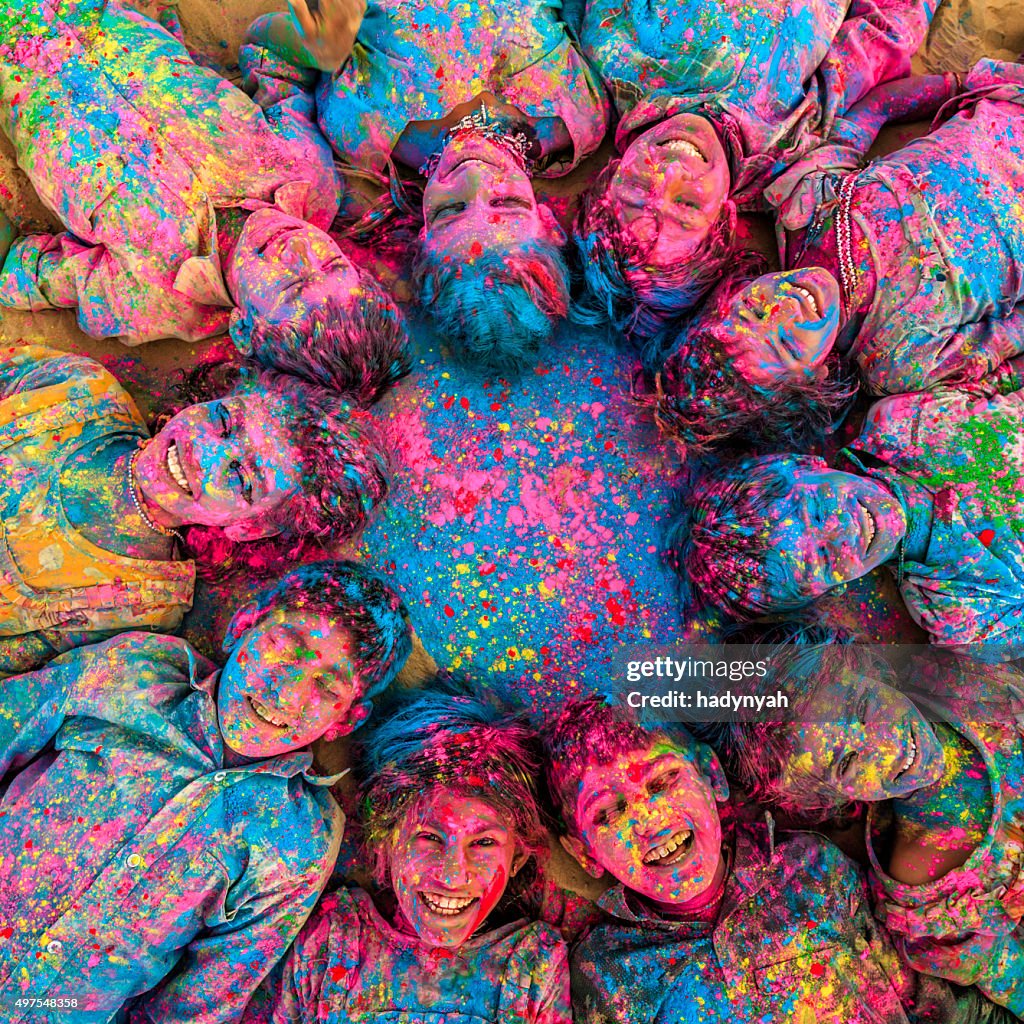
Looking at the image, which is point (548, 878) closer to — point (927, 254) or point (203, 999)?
point (203, 999)

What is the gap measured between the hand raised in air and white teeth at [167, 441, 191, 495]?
1072mm

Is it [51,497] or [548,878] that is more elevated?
[51,497]

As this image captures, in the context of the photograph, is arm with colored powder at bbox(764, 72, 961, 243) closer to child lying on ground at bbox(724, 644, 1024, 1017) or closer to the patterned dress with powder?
child lying on ground at bbox(724, 644, 1024, 1017)

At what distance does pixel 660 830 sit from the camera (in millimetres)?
1922

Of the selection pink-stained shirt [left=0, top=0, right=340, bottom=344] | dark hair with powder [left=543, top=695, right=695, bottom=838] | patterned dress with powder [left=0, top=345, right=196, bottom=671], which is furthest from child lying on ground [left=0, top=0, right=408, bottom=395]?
dark hair with powder [left=543, top=695, right=695, bottom=838]

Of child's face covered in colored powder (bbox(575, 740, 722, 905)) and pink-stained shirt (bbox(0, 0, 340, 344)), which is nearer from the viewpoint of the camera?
child's face covered in colored powder (bbox(575, 740, 722, 905))

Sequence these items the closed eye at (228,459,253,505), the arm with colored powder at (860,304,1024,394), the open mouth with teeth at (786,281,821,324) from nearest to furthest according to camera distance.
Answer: the open mouth with teeth at (786,281,821,324) → the closed eye at (228,459,253,505) → the arm with colored powder at (860,304,1024,394)

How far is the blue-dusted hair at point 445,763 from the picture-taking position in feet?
6.68

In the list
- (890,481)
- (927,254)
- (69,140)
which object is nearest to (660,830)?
(890,481)

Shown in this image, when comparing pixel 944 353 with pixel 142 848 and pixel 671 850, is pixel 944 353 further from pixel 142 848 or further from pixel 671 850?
pixel 142 848

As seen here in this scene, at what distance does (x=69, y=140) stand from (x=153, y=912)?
1.95 m

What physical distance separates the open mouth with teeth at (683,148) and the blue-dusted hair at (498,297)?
0.36 m

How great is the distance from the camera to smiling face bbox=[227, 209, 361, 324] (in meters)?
2.02

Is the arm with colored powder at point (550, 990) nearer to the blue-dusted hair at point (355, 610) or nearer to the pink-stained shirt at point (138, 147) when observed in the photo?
the blue-dusted hair at point (355, 610)
